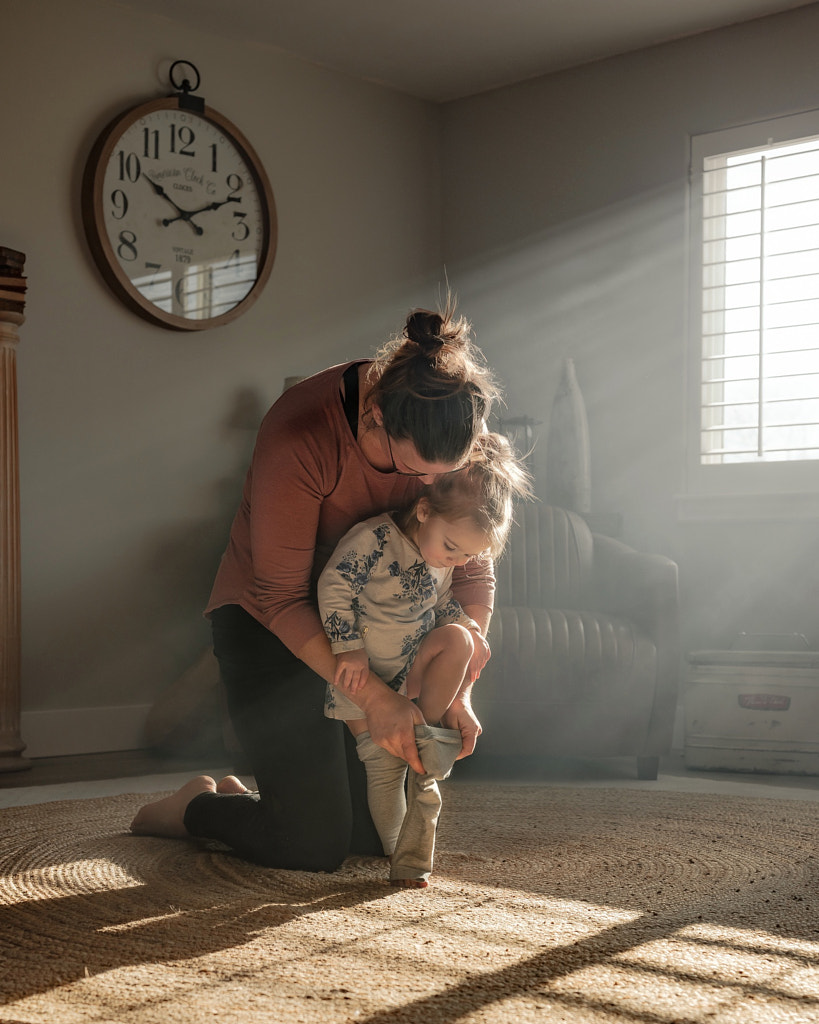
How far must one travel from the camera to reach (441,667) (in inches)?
65.1

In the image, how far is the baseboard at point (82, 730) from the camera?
10.8ft

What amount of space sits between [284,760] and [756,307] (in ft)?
8.27

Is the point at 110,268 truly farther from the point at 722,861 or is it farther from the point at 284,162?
the point at 722,861

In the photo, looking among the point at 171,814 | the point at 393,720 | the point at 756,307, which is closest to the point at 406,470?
the point at 393,720

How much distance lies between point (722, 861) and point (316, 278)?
271 centimetres

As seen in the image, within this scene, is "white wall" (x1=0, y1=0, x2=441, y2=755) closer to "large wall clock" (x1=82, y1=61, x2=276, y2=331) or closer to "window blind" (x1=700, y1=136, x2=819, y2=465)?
"large wall clock" (x1=82, y1=61, x2=276, y2=331)

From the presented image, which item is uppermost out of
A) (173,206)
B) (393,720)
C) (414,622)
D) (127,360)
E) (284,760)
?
(173,206)

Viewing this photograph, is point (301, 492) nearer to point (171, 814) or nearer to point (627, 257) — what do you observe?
point (171, 814)

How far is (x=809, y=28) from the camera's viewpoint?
3457 millimetres

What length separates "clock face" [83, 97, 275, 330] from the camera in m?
3.41

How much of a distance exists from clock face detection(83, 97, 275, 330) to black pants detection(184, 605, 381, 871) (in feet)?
6.34

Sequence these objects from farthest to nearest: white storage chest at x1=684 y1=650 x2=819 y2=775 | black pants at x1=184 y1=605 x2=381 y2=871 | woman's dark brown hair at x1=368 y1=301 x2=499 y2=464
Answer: white storage chest at x1=684 y1=650 x2=819 y2=775
black pants at x1=184 y1=605 x2=381 y2=871
woman's dark brown hair at x1=368 y1=301 x2=499 y2=464

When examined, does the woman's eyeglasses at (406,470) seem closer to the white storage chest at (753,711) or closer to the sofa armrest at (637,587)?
the sofa armrest at (637,587)

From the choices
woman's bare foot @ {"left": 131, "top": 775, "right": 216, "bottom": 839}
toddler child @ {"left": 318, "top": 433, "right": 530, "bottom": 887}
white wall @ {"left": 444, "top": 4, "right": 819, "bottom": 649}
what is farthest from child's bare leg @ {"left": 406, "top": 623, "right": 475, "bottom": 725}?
white wall @ {"left": 444, "top": 4, "right": 819, "bottom": 649}
